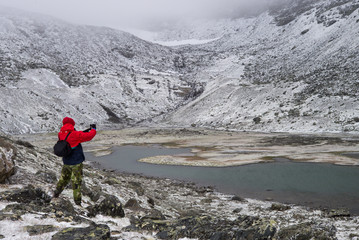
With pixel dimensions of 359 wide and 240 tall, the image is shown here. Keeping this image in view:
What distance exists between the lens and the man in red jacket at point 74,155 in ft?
28.6

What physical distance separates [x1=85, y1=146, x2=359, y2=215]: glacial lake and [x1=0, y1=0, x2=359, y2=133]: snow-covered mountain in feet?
124

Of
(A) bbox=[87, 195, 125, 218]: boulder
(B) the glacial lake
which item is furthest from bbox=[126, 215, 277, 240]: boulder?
(B) the glacial lake

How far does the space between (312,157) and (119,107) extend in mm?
96029

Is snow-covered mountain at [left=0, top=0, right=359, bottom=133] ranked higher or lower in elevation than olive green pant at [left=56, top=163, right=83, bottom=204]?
higher

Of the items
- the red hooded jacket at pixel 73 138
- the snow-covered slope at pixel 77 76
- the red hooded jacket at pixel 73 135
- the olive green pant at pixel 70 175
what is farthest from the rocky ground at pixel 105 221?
the snow-covered slope at pixel 77 76

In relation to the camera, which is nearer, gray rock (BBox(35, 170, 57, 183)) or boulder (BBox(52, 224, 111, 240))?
boulder (BBox(52, 224, 111, 240))

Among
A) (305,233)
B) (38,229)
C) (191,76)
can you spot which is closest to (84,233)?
(38,229)

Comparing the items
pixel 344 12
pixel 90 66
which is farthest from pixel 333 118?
pixel 90 66

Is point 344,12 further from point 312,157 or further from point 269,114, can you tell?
point 312,157

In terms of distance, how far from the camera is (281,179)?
26.0 meters

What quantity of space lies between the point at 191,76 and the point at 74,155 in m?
153

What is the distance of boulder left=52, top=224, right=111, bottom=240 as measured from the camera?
6.20m

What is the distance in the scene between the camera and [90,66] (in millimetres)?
141125

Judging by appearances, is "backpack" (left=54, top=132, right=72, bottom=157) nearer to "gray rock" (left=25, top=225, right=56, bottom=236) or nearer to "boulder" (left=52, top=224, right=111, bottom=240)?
"gray rock" (left=25, top=225, right=56, bottom=236)
